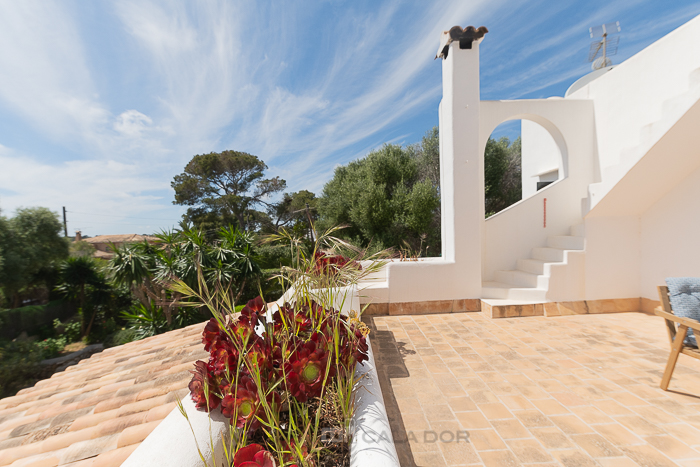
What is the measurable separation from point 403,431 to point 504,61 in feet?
43.1

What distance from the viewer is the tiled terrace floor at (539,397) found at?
187 centimetres

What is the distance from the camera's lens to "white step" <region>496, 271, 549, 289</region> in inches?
189

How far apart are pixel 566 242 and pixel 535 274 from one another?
797 mm

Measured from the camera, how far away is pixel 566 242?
5.16 m

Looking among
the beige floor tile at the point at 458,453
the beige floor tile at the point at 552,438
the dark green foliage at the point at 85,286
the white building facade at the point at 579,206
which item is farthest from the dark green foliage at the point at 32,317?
the beige floor tile at the point at 552,438

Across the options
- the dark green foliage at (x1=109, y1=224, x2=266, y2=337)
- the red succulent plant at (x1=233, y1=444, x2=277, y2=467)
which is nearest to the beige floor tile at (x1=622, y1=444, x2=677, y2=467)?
the red succulent plant at (x1=233, y1=444, x2=277, y2=467)

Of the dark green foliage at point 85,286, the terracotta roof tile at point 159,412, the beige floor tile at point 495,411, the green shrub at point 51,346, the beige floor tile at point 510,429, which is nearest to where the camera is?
the terracotta roof tile at point 159,412

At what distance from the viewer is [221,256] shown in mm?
7500

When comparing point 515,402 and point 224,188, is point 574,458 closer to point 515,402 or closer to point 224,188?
point 515,402

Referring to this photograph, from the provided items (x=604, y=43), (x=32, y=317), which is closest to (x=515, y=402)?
(x=604, y=43)

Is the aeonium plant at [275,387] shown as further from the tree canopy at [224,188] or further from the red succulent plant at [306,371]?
the tree canopy at [224,188]

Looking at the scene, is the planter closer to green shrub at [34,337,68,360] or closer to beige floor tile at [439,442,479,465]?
beige floor tile at [439,442,479,465]

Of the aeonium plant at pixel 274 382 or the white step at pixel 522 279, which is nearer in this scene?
the aeonium plant at pixel 274 382

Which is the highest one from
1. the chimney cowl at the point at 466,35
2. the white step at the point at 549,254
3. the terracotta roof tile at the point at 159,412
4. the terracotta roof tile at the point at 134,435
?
the chimney cowl at the point at 466,35
